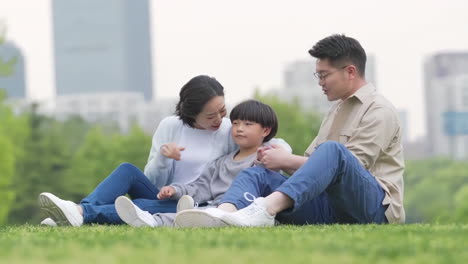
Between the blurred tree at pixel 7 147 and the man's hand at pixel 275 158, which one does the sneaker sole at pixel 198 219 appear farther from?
the blurred tree at pixel 7 147

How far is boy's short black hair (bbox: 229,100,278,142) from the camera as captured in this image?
6.59m

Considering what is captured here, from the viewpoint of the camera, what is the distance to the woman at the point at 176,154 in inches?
264

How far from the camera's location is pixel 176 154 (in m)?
6.75

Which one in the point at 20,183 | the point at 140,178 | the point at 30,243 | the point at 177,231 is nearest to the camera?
the point at 30,243

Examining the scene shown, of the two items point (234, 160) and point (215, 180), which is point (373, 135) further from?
point (215, 180)

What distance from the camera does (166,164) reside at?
7.02 m

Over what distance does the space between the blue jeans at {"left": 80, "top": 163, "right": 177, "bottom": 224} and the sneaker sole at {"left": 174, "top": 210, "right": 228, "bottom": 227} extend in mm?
1061

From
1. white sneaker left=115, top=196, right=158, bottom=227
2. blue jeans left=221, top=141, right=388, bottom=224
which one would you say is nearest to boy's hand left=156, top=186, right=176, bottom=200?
white sneaker left=115, top=196, right=158, bottom=227

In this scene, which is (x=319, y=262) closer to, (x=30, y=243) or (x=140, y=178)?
(x=30, y=243)

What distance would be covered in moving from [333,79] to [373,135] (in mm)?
528

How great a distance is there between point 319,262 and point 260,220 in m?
2.13

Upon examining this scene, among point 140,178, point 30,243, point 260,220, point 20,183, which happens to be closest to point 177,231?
point 260,220

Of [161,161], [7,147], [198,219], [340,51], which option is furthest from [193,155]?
[7,147]

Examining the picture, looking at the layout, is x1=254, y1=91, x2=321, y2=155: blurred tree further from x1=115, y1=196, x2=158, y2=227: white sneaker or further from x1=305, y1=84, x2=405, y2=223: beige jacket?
x1=115, y1=196, x2=158, y2=227: white sneaker
